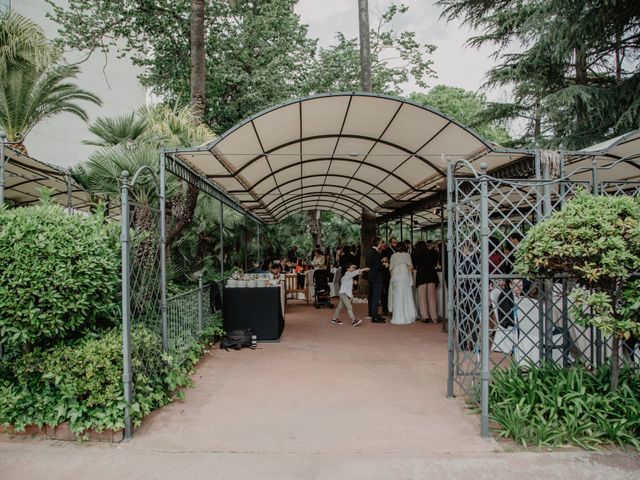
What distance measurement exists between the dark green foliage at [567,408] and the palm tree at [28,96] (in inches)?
431

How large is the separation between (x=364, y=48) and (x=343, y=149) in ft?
18.5

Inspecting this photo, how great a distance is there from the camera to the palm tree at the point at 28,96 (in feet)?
37.7

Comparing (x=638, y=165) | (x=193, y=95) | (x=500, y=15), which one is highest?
(x=500, y=15)

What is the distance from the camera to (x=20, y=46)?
11.4 meters

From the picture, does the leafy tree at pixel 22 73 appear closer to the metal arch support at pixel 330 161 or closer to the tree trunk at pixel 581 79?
the metal arch support at pixel 330 161

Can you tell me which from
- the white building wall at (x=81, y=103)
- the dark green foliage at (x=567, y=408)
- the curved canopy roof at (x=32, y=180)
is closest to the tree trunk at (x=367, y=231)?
the curved canopy roof at (x=32, y=180)

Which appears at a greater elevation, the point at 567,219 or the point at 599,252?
the point at 567,219

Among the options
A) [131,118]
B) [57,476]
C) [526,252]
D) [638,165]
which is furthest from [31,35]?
[638,165]

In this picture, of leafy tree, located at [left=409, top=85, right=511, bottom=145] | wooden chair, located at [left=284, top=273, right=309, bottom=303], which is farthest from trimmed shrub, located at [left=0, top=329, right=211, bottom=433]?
leafy tree, located at [left=409, top=85, right=511, bottom=145]

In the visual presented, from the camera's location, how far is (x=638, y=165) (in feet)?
26.4

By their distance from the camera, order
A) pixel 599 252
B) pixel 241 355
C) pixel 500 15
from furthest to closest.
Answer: pixel 500 15 < pixel 241 355 < pixel 599 252

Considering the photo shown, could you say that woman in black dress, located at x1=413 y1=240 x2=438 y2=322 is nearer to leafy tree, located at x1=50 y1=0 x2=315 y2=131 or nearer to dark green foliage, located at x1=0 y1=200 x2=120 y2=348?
dark green foliage, located at x1=0 y1=200 x2=120 y2=348

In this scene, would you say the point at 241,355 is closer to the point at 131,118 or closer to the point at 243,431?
the point at 243,431

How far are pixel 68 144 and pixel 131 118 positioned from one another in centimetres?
1433
